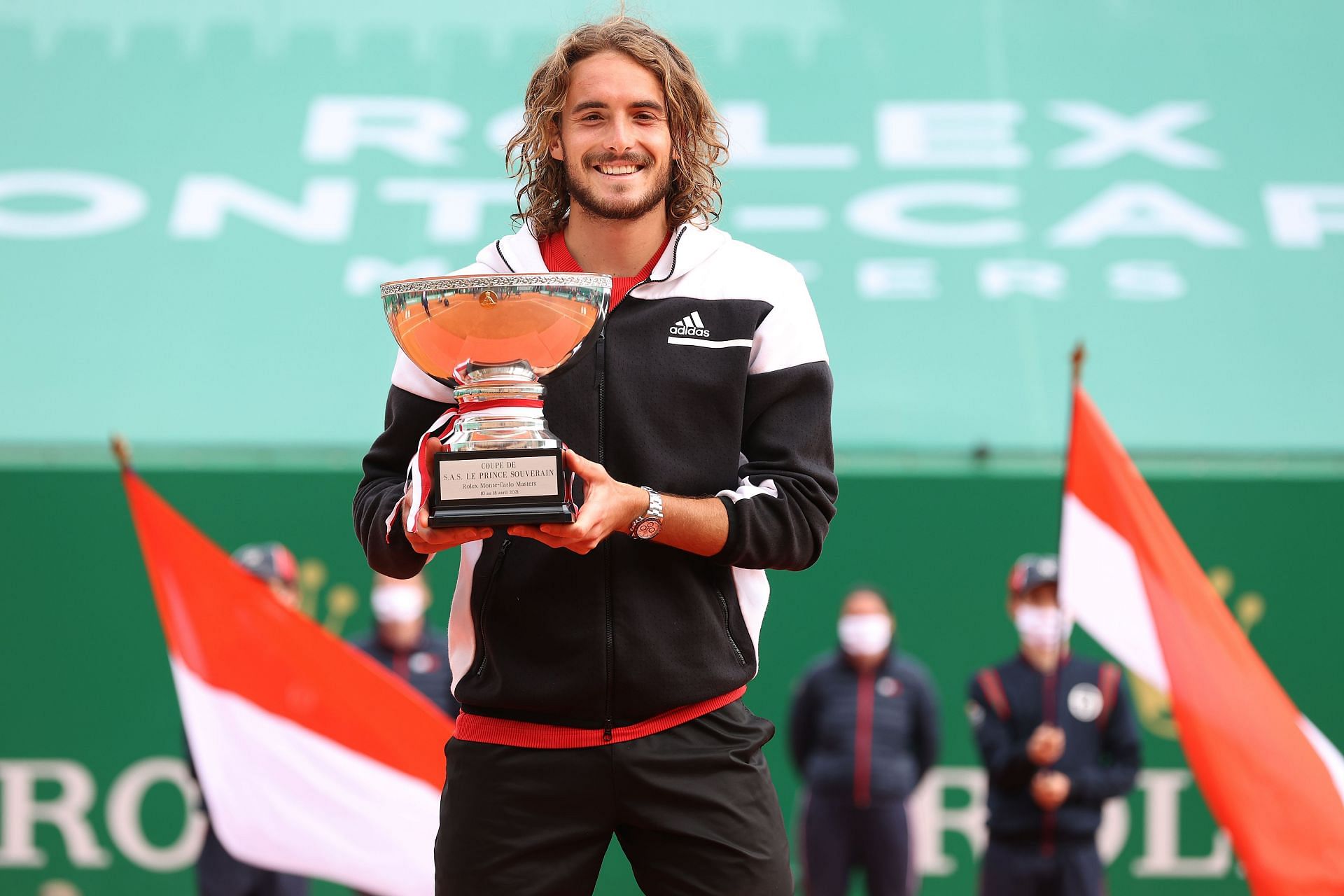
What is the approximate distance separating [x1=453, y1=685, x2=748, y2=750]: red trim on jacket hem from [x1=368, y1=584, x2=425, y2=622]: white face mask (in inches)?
143

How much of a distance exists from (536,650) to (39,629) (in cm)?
441

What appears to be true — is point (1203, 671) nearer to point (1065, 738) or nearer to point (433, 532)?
point (1065, 738)

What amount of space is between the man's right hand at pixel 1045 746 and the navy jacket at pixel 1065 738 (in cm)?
7

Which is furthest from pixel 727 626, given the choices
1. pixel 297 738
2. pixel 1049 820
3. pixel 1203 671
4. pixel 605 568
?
pixel 1049 820

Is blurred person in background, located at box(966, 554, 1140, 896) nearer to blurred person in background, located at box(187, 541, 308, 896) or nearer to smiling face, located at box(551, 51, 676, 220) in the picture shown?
blurred person in background, located at box(187, 541, 308, 896)

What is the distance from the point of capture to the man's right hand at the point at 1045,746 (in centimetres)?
500

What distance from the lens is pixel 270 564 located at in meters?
5.39

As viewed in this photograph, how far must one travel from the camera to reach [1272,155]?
277 inches

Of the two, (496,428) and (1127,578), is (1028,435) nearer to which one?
(1127,578)

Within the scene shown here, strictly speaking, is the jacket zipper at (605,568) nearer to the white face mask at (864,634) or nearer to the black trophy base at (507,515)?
the black trophy base at (507,515)

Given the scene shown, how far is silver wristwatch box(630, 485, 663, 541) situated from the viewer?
186cm

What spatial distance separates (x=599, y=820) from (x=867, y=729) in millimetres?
3763

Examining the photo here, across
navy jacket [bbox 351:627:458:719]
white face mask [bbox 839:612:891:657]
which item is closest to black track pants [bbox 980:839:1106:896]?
white face mask [bbox 839:612:891:657]

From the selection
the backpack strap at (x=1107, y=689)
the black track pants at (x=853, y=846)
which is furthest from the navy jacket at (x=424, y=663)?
the backpack strap at (x=1107, y=689)
